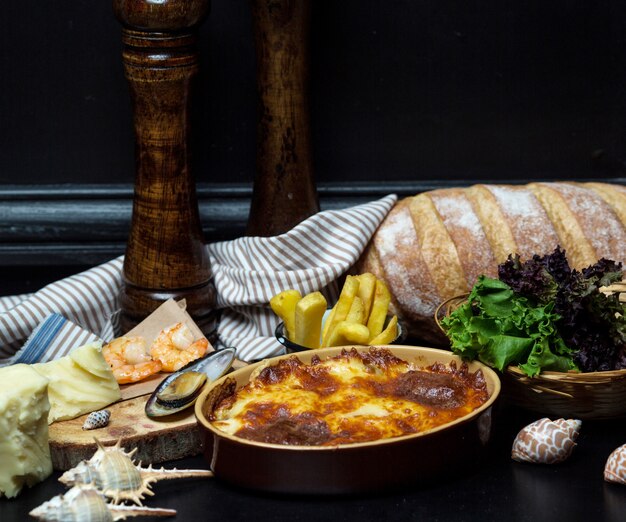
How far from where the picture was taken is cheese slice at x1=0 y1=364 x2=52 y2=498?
1.71 metres

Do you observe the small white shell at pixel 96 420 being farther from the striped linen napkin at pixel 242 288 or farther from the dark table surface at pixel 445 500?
the striped linen napkin at pixel 242 288

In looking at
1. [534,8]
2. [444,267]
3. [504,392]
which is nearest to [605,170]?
[534,8]

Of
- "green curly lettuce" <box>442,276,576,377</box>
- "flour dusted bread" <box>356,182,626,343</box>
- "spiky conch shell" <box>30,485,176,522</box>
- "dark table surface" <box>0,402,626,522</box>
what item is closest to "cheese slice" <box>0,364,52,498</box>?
"dark table surface" <box>0,402,626,522</box>

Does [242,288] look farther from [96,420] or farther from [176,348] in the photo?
[96,420]

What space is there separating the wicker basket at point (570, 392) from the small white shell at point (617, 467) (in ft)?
0.52

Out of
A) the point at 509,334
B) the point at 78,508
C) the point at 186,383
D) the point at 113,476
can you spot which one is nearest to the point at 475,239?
the point at 509,334

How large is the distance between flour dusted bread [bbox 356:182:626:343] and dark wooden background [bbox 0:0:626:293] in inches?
11.6

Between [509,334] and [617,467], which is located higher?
[509,334]

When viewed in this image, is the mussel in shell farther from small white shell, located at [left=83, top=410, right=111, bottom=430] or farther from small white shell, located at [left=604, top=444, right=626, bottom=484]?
small white shell, located at [left=604, top=444, right=626, bottom=484]

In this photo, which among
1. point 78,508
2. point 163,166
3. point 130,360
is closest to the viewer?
point 78,508

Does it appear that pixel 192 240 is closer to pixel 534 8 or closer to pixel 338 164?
pixel 338 164

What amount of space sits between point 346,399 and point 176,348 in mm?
497

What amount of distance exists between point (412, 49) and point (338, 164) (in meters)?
0.35

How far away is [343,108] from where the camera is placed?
2.68 metres
